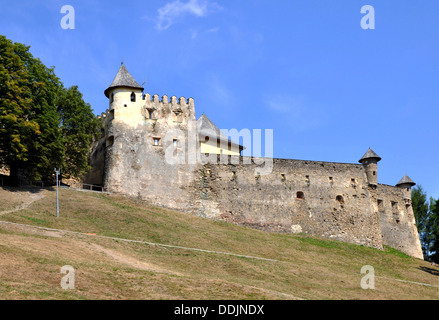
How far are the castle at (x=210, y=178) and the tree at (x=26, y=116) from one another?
7579 millimetres

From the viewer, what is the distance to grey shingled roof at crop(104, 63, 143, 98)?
47906 millimetres

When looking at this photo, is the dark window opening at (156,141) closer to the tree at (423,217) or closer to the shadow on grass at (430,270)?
the shadow on grass at (430,270)

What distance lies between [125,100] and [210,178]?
11097 mm

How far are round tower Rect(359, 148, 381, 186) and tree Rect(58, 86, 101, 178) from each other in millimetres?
29233

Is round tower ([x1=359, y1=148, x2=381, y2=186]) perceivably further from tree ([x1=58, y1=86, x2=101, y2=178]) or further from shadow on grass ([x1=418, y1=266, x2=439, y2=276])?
tree ([x1=58, y1=86, x2=101, y2=178])

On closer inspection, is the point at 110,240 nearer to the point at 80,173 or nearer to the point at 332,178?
the point at 80,173

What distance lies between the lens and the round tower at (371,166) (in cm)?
5391

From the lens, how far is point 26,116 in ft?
128

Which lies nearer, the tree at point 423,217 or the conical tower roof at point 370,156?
the conical tower roof at point 370,156

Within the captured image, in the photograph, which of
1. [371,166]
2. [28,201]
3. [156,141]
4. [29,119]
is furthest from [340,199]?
[29,119]

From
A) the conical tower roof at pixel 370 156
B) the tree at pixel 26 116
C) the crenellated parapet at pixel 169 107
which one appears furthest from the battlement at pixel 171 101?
the conical tower roof at pixel 370 156

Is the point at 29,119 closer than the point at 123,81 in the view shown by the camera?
Yes

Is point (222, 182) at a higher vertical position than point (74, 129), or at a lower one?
lower

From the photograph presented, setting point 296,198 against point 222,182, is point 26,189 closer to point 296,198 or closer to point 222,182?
point 222,182
